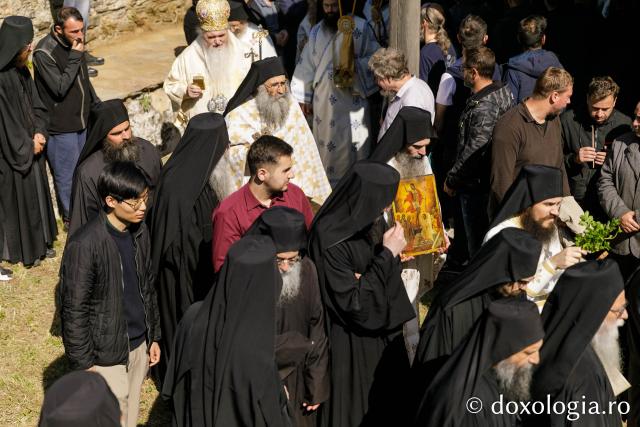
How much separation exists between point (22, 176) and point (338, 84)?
122 inches

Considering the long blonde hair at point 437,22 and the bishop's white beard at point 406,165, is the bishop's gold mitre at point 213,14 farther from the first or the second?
the bishop's white beard at point 406,165

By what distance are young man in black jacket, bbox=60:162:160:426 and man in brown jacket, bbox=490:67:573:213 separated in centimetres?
279

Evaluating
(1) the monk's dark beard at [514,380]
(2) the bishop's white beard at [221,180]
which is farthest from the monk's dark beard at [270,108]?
(1) the monk's dark beard at [514,380]

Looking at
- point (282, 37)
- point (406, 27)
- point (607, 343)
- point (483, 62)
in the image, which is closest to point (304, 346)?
point (607, 343)

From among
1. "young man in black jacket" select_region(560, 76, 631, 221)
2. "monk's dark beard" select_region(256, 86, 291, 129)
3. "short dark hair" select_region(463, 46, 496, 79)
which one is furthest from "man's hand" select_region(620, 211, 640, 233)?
"monk's dark beard" select_region(256, 86, 291, 129)

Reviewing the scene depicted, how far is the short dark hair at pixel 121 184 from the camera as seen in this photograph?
223 inches

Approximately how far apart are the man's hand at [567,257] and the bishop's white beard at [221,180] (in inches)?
97.3

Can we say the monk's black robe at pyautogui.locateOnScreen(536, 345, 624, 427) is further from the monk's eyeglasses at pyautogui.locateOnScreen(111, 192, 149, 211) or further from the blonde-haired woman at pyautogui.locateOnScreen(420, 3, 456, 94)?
the blonde-haired woman at pyautogui.locateOnScreen(420, 3, 456, 94)

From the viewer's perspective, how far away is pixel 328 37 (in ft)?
31.0

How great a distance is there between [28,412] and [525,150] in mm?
4147

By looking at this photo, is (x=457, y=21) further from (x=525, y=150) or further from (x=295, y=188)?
(x=295, y=188)

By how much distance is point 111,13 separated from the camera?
39.6 ft

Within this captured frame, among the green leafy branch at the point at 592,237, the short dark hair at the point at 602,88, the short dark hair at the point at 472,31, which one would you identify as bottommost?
the green leafy branch at the point at 592,237

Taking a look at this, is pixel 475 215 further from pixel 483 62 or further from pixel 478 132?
pixel 483 62
